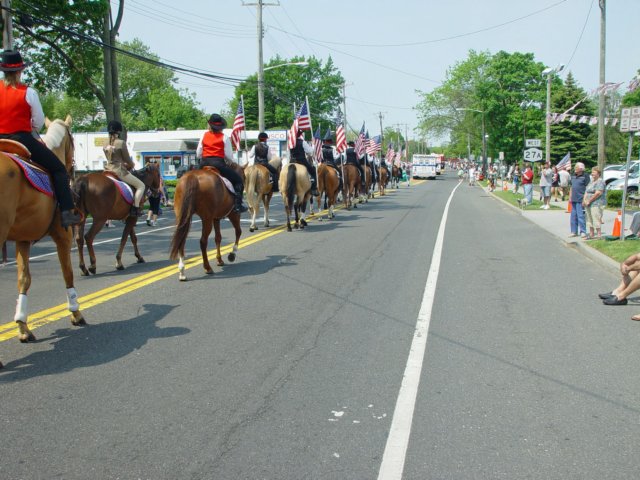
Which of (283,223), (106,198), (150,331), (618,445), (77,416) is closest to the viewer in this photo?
(618,445)

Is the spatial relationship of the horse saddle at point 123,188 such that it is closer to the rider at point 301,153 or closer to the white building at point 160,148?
the rider at point 301,153

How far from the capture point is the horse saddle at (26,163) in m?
6.05

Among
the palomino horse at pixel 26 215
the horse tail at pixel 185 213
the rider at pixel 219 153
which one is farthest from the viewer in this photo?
the rider at pixel 219 153

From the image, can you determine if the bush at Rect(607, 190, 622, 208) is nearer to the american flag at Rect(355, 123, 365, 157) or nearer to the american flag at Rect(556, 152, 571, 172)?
the american flag at Rect(556, 152, 571, 172)

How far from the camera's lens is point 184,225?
979 cm

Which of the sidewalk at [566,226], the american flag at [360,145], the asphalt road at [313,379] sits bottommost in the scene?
the sidewalk at [566,226]

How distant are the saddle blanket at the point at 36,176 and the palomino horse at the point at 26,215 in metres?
0.04

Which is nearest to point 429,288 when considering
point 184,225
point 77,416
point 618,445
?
point 184,225

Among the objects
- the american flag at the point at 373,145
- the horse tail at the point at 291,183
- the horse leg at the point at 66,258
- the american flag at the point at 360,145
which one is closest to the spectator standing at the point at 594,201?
the horse tail at the point at 291,183

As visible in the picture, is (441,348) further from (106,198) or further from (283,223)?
(283,223)

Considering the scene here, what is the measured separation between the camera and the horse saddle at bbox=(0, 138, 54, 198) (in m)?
6.05

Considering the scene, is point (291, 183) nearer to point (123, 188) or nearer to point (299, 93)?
point (123, 188)

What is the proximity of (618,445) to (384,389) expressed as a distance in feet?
5.77

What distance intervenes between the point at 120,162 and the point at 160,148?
1629 inches
